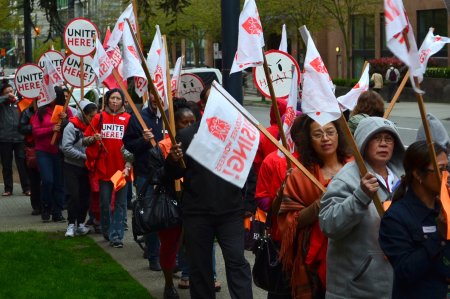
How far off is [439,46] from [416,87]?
268cm

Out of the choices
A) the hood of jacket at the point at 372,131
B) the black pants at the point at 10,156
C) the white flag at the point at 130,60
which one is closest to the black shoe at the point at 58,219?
the black pants at the point at 10,156

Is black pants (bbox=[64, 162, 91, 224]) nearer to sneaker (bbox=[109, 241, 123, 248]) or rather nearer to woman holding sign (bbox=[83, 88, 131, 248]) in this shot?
woman holding sign (bbox=[83, 88, 131, 248])

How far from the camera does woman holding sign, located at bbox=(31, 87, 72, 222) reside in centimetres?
1271

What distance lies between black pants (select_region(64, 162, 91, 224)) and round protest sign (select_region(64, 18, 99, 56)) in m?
1.57

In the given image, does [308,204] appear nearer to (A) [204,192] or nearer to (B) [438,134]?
(B) [438,134]

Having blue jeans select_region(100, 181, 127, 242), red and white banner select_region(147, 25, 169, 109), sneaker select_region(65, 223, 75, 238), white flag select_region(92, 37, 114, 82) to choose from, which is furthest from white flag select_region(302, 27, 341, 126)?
sneaker select_region(65, 223, 75, 238)

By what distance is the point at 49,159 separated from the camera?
12.8 m

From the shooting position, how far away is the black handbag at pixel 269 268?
6.29 m

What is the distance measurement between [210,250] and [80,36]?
6.04 metres

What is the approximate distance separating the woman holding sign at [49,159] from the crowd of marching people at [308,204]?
129cm

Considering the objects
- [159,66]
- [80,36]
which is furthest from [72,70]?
[159,66]

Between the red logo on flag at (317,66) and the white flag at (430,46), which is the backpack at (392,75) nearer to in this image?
the white flag at (430,46)

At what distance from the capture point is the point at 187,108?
8.23m

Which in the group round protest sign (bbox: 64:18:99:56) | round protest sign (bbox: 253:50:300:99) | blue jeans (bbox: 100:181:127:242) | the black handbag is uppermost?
round protest sign (bbox: 64:18:99:56)
